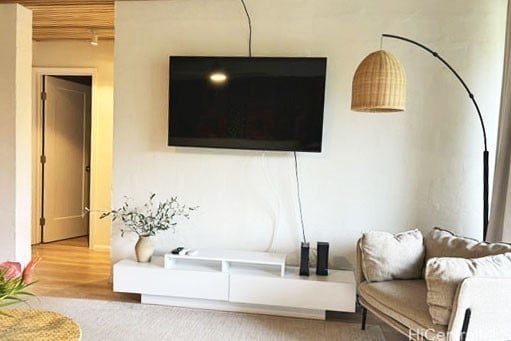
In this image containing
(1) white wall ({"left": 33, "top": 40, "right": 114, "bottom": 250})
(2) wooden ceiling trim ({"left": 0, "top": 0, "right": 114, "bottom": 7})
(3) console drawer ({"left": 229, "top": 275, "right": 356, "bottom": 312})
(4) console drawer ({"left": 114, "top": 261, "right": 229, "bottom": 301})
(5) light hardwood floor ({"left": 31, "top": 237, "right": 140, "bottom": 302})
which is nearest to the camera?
(3) console drawer ({"left": 229, "top": 275, "right": 356, "bottom": 312})

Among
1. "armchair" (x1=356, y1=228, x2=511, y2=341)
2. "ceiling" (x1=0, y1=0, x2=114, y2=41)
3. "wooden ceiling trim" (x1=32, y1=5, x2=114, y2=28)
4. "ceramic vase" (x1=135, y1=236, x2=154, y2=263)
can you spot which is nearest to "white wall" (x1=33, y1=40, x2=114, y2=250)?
"ceiling" (x1=0, y1=0, x2=114, y2=41)

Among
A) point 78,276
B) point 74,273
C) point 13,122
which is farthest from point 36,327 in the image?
point 13,122

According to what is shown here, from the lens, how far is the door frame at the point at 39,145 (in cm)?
496

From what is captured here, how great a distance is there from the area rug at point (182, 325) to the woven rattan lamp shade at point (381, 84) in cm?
162

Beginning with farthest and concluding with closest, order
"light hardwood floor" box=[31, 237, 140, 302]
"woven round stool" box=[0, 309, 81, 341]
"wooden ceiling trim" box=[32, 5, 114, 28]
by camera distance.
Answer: "wooden ceiling trim" box=[32, 5, 114, 28] → "light hardwood floor" box=[31, 237, 140, 302] → "woven round stool" box=[0, 309, 81, 341]

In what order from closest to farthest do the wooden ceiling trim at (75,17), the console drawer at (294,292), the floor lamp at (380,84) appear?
the floor lamp at (380,84)
the console drawer at (294,292)
the wooden ceiling trim at (75,17)

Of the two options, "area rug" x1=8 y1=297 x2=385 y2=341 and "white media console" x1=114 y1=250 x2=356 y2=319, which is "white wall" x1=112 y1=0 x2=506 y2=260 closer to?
"white media console" x1=114 y1=250 x2=356 y2=319

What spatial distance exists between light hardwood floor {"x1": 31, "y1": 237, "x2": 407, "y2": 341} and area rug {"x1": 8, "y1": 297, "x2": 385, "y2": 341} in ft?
0.39

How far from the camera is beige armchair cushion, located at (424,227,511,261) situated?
2.43 metres

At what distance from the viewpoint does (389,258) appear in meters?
2.69

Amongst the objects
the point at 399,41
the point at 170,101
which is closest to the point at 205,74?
the point at 170,101

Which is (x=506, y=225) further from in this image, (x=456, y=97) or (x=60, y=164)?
(x=60, y=164)

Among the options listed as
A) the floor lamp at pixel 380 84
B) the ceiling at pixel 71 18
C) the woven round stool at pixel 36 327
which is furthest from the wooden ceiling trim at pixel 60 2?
the woven round stool at pixel 36 327

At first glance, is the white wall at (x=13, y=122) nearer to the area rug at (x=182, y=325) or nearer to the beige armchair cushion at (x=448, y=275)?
the area rug at (x=182, y=325)
